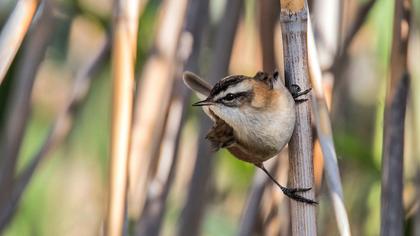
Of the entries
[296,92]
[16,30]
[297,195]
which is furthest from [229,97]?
[16,30]

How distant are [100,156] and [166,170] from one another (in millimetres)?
465

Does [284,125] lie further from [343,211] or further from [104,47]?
[104,47]

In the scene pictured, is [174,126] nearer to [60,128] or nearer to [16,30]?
[60,128]

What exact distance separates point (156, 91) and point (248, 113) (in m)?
0.36

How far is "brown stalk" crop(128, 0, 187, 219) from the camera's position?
1.95 m

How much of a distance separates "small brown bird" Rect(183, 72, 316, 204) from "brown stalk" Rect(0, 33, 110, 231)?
0.55m

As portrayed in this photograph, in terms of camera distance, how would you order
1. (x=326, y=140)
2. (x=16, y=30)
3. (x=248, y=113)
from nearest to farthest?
1. (x=16, y=30)
2. (x=326, y=140)
3. (x=248, y=113)

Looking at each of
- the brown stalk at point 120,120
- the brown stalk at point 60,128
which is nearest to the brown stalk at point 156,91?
the brown stalk at point 60,128

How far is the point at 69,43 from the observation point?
2516 mm

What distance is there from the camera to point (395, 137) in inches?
67.9

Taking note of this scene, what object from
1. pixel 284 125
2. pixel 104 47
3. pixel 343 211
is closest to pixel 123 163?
pixel 284 125

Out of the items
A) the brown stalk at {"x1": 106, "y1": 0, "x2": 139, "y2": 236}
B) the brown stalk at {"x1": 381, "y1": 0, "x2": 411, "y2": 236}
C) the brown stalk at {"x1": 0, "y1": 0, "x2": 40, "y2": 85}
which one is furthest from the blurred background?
the brown stalk at {"x1": 0, "y1": 0, "x2": 40, "y2": 85}

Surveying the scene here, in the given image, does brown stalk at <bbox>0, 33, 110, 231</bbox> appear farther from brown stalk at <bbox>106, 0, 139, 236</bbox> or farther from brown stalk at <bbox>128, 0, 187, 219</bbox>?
brown stalk at <bbox>106, 0, 139, 236</bbox>

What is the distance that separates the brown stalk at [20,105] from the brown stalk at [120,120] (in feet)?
1.97
